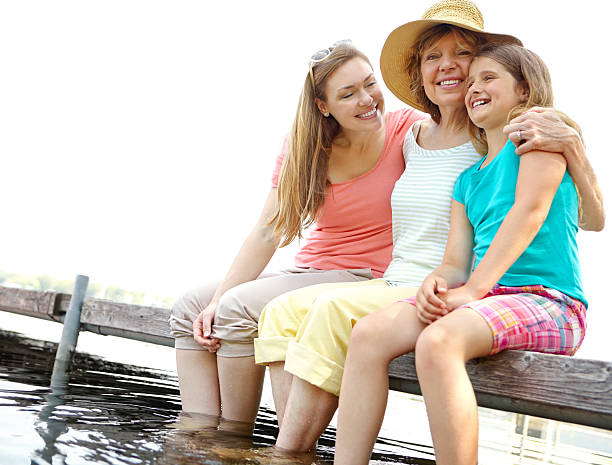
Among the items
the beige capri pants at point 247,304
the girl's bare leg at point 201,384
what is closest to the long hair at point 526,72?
the beige capri pants at point 247,304

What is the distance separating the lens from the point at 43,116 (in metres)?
61.9

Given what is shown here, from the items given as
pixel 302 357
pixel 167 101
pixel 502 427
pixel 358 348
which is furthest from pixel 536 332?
pixel 167 101

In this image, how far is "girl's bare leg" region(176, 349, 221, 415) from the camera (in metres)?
2.76

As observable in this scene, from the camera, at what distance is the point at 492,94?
209cm

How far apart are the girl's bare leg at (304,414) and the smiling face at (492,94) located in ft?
3.56

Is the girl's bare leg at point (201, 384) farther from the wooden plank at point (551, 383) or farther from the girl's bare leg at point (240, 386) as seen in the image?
the wooden plank at point (551, 383)

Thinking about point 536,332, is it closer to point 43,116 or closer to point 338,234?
point 338,234

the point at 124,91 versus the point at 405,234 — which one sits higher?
the point at 124,91

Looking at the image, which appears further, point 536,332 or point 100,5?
point 100,5

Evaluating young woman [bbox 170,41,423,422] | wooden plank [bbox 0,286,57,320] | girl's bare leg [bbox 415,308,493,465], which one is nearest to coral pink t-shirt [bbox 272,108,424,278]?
young woman [bbox 170,41,423,422]

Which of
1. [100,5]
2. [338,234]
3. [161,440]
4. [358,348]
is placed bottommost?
[161,440]

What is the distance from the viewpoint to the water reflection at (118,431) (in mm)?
1865

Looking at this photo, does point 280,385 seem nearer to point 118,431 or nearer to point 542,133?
point 118,431

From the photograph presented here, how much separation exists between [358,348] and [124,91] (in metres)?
65.7
